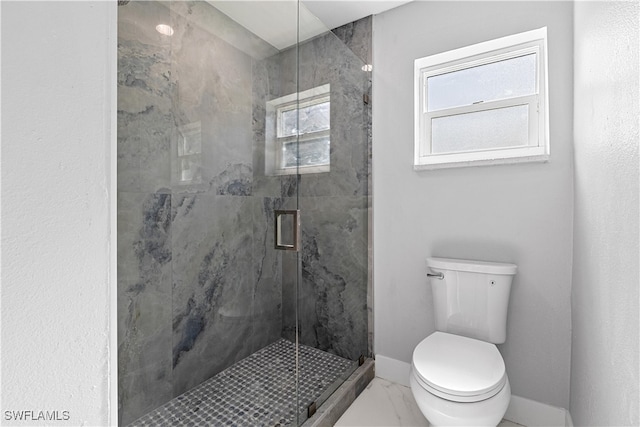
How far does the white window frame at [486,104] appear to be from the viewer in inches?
61.2

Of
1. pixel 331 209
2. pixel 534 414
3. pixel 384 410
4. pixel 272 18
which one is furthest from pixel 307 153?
pixel 534 414

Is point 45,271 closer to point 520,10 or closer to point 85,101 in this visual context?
point 85,101

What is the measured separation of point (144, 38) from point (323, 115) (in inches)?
34.1

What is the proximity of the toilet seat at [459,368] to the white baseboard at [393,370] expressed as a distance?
1.66 ft

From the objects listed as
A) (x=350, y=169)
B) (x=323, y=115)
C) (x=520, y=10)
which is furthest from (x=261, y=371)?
(x=520, y=10)

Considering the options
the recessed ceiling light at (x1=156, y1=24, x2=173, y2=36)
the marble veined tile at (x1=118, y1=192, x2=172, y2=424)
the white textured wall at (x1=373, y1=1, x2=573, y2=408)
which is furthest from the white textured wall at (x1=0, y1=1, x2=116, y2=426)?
the white textured wall at (x1=373, y1=1, x2=573, y2=408)

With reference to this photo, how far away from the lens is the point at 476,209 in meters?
1.66

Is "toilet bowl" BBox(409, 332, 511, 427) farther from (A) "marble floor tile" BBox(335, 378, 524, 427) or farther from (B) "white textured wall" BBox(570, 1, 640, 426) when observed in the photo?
(A) "marble floor tile" BBox(335, 378, 524, 427)

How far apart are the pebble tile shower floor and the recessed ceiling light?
1.50m

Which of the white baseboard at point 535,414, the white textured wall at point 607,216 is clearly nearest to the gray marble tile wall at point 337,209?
the white baseboard at point 535,414

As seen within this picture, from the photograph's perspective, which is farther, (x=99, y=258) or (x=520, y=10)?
(x=520, y=10)

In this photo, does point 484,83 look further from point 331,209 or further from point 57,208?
point 57,208

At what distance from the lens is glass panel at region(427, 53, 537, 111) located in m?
1.64

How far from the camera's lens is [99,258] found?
52cm
